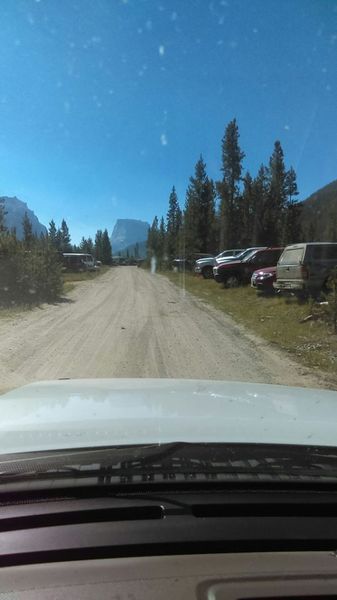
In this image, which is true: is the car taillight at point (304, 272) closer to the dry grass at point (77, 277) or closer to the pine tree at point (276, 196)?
the dry grass at point (77, 277)

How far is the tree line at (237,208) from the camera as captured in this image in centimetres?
4947

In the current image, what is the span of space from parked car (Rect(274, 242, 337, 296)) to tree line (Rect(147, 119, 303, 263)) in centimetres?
3211

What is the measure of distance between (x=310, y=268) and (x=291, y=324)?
3422 millimetres

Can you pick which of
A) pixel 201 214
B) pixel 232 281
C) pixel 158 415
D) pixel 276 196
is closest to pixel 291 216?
pixel 276 196

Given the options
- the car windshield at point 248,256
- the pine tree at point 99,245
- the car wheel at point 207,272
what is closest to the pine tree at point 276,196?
the car wheel at point 207,272

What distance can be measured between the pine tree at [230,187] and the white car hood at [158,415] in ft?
154

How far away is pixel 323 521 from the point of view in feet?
6.92

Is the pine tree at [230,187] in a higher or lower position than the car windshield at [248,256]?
higher

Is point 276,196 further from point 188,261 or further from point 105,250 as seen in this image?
point 105,250

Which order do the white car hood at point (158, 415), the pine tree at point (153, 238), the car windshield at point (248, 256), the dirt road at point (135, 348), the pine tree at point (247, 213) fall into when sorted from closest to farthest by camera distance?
the white car hood at point (158, 415) → the dirt road at point (135, 348) → the car windshield at point (248, 256) → the pine tree at point (247, 213) → the pine tree at point (153, 238)

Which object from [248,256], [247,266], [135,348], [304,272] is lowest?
[135,348]

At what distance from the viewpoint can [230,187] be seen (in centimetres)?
5094

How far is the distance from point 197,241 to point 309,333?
37.8 metres

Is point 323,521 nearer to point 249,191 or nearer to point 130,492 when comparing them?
point 130,492
